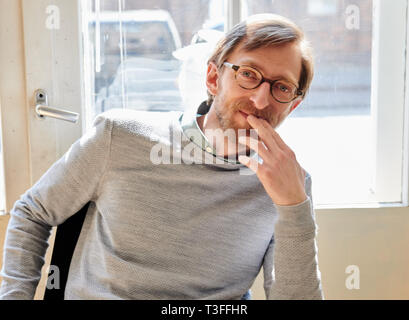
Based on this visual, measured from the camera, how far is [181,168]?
119 cm

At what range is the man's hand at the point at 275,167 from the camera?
1082 mm

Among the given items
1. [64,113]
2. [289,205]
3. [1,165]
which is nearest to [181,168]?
[289,205]

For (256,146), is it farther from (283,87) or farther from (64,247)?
(64,247)

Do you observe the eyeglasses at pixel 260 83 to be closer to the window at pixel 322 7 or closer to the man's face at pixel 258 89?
the man's face at pixel 258 89

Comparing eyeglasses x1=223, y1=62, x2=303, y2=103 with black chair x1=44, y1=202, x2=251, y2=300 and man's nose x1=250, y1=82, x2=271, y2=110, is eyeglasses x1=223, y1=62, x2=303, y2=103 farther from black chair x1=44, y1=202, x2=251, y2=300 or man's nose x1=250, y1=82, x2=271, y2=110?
black chair x1=44, y1=202, x2=251, y2=300

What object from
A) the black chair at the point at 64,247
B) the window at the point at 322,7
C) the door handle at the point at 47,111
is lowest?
the black chair at the point at 64,247

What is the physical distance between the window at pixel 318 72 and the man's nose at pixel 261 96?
51 centimetres

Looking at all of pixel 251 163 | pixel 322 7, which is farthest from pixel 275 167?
pixel 322 7

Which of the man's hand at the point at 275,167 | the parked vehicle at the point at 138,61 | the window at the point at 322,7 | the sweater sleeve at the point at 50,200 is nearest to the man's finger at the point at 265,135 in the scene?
the man's hand at the point at 275,167

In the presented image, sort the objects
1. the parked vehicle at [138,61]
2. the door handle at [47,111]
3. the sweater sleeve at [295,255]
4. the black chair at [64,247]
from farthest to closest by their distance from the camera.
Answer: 1. the parked vehicle at [138,61]
2. the door handle at [47,111]
3. the black chair at [64,247]
4. the sweater sleeve at [295,255]

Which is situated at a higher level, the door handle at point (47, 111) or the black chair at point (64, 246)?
the door handle at point (47, 111)

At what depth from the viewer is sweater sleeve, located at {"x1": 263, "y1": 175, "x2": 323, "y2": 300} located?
3.52 ft

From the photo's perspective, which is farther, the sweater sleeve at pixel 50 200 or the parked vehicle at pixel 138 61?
the parked vehicle at pixel 138 61
